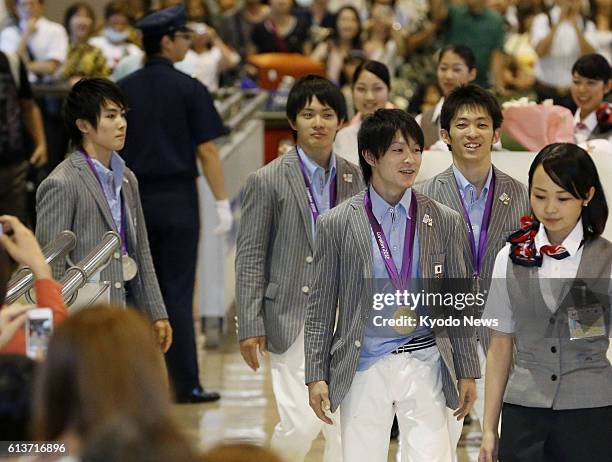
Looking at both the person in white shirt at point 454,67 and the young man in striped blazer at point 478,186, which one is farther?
the person in white shirt at point 454,67

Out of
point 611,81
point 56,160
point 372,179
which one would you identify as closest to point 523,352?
point 372,179

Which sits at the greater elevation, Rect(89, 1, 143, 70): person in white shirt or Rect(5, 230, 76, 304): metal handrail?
Rect(5, 230, 76, 304): metal handrail

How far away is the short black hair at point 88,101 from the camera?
18.6ft

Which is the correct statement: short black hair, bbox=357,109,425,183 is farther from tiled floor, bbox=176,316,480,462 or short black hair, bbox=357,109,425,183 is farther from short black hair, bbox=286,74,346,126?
tiled floor, bbox=176,316,480,462

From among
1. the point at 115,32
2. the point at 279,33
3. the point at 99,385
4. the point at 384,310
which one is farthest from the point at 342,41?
the point at 99,385

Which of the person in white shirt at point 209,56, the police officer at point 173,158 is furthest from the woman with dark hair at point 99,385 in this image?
the person in white shirt at point 209,56

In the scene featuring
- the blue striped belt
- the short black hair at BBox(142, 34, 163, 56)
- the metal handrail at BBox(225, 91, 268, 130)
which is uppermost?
the short black hair at BBox(142, 34, 163, 56)

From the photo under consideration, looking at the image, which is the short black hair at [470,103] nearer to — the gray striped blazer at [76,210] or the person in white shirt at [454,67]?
the gray striped blazer at [76,210]

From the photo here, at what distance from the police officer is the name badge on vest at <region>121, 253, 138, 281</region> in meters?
1.78

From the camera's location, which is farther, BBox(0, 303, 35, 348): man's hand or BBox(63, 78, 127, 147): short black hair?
BBox(63, 78, 127, 147): short black hair

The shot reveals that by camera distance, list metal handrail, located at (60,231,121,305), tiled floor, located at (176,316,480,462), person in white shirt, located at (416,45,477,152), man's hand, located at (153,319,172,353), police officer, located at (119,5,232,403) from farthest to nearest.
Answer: person in white shirt, located at (416,45,477,152) < police officer, located at (119,5,232,403) < tiled floor, located at (176,316,480,462) < man's hand, located at (153,319,172,353) < metal handrail, located at (60,231,121,305)

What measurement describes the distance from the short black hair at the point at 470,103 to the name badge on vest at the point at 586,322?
1.43 meters

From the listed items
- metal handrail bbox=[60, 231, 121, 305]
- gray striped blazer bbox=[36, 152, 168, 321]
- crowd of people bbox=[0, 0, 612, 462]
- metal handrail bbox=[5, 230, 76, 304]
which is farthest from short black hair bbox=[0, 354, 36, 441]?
gray striped blazer bbox=[36, 152, 168, 321]

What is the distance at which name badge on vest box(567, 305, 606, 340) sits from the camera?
4344 mm
